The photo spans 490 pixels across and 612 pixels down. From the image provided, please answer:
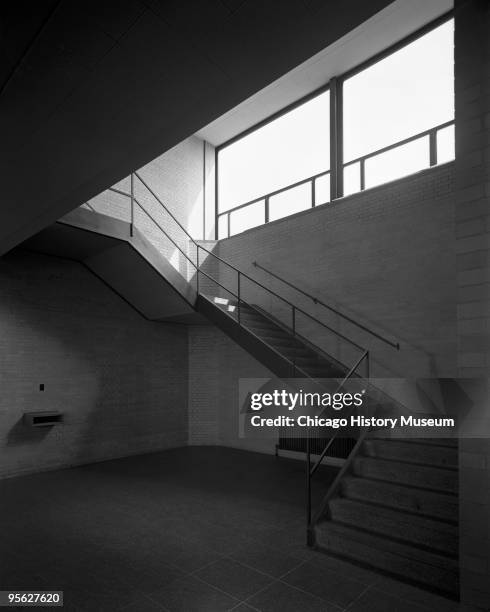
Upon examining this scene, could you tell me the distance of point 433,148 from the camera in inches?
309

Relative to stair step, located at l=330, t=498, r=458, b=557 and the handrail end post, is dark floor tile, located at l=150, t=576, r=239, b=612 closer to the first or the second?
the handrail end post

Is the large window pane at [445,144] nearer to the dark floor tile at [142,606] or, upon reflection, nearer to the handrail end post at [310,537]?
the handrail end post at [310,537]

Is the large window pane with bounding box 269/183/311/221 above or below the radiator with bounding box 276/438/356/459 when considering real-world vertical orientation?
above

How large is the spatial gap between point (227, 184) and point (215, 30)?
949cm

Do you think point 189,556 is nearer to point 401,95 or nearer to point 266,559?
point 266,559

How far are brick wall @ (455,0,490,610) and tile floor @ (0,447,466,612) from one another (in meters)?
0.60

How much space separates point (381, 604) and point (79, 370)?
A: 6.74 metres

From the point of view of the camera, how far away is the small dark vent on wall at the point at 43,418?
7.67 m

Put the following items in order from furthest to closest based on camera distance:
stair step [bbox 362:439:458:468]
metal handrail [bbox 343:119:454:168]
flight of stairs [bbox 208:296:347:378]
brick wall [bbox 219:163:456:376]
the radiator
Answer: the radiator < metal handrail [bbox 343:119:454:168] < flight of stairs [bbox 208:296:347:378] < brick wall [bbox 219:163:456:376] < stair step [bbox 362:439:458:468]

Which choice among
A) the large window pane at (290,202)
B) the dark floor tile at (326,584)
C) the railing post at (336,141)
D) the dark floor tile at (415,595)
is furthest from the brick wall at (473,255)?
the large window pane at (290,202)

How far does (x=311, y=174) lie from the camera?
387 inches

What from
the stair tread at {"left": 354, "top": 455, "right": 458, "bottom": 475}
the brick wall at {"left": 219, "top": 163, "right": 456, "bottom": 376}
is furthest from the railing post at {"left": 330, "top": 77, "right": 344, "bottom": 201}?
the stair tread at {"left": 354, "top": 455, "right": 458, "bottom": 475}

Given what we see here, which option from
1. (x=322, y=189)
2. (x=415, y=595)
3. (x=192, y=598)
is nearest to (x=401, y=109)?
(x=322, y=189)

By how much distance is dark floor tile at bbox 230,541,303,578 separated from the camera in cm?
425
